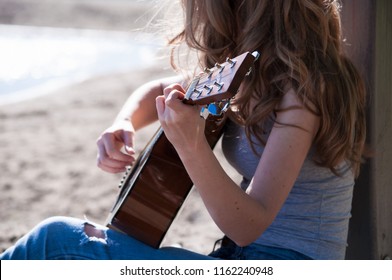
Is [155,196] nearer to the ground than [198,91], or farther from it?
nearer to the ground

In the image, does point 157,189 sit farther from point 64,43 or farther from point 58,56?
point 64,43

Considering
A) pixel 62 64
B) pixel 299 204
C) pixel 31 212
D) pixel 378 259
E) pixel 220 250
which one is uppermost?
pixel 299 204

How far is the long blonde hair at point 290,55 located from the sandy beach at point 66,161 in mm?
1639

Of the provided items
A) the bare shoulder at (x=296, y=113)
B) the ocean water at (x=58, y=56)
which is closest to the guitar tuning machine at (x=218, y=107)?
the bare shoulder at (x=296, y=113)

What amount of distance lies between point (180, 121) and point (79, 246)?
0.49 m

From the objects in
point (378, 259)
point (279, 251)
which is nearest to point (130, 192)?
point (279, 251)

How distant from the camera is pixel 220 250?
2.64 meters

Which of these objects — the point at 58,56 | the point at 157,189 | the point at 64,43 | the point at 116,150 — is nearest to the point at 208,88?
the point at 157,189

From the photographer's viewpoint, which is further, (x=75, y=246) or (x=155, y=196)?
(x=155, y=196)

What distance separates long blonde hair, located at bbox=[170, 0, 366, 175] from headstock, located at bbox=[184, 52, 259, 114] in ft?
0.97

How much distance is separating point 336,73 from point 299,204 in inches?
16.7

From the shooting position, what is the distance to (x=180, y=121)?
2094 mm

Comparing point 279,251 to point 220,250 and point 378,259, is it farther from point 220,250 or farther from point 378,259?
point 378,259

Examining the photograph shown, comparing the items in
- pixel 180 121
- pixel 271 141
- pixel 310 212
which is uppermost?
pixel 180 121
